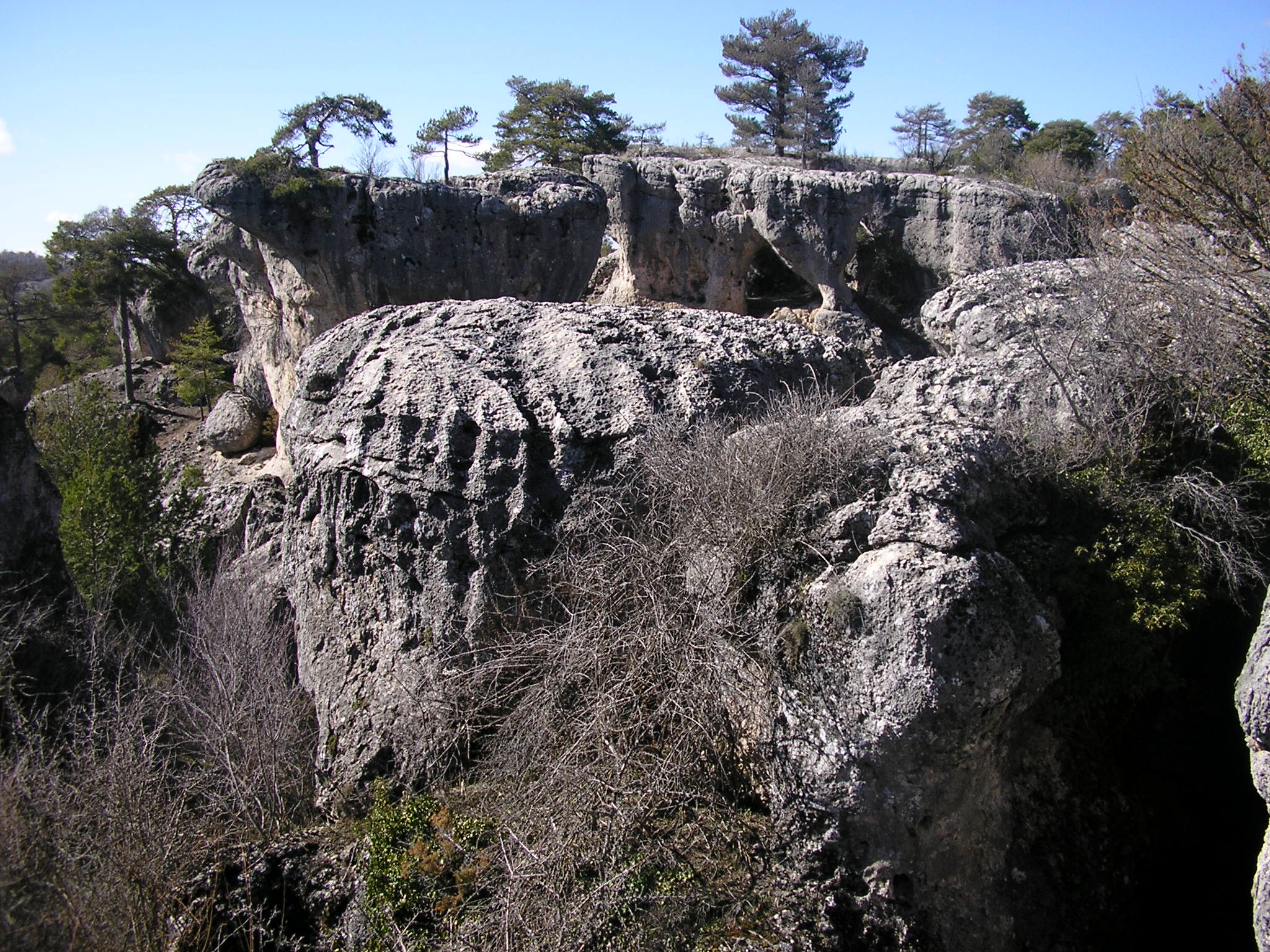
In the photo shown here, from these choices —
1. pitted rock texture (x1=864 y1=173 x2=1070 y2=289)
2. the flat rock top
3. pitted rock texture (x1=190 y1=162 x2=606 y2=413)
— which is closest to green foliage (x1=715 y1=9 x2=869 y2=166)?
pitted rock texture (x1=864 y1=173 x2=1070 y2=289)

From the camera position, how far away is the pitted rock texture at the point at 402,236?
49.0 feet

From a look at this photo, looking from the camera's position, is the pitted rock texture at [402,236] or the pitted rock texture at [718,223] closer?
the pitted rock texture at [402,236]

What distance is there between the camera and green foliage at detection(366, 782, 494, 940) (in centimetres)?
410

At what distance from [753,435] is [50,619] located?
7414mm

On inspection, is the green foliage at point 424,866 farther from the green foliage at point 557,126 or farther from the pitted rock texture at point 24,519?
the green foliage at point 557,126

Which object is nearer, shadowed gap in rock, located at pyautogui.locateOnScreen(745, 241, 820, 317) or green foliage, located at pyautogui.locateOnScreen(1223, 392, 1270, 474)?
green foliage, located at pyautogui.locateOnScreen(1223, 392, 1270, 474)

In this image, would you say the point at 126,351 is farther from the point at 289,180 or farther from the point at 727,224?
the point at 727,224

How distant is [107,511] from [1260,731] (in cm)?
1192

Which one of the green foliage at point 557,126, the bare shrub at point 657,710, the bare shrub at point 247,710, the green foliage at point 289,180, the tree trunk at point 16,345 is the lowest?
the bare shrub at point 247,710

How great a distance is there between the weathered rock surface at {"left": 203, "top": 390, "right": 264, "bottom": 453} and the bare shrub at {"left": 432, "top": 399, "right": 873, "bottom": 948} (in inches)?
607

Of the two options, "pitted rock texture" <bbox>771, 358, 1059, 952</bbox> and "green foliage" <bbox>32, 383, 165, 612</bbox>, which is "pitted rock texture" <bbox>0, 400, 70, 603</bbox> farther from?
"pitted rock texture" <bbox>771, 358, 1059, 952</bbox>

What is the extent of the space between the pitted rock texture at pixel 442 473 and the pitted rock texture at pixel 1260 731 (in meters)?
2.36

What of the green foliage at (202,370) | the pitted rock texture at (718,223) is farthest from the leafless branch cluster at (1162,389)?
the green foliage at (202,370)

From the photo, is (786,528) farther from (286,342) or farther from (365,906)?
(286,342)
